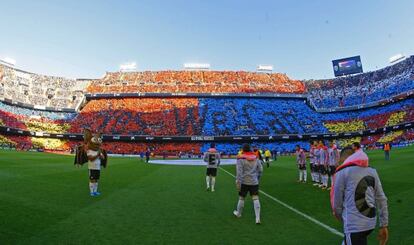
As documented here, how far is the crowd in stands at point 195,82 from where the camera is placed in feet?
251

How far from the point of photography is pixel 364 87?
7200 centimetres

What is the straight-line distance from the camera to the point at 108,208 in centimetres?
1096

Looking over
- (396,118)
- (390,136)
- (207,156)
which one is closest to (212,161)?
(207,156)

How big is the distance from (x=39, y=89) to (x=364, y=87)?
225ft

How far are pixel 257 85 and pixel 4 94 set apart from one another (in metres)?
51.1

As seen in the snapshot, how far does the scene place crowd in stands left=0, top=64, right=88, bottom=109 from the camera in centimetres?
6869

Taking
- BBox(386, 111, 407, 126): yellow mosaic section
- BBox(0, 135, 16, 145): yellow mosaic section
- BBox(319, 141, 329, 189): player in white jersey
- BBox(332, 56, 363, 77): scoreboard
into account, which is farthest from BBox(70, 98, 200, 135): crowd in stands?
BBox(319, 141, 329, 189): player in white jersey

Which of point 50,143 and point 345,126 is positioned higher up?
point 345,126

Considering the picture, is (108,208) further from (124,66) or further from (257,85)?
(124,66)

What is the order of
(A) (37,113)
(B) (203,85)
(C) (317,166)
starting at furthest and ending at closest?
1. (B) (203,85)
2. (A) (37,113)
3. (C) (317,166)

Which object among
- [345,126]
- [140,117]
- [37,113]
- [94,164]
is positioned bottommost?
[94,164]

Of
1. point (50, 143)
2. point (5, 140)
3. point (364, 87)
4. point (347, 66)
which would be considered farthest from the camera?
point (347, 66)

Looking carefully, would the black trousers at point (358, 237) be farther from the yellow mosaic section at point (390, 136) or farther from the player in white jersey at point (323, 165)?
the yellow mosaic section at point (390, 136)

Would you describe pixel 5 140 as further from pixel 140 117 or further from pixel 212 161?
pixel 212 161
